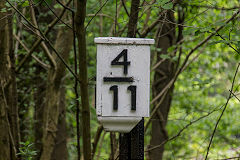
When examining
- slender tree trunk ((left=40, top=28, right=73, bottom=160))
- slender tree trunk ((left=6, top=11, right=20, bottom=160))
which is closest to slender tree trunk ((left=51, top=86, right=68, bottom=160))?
slender tree trunk ((left=40, top=28, right=73, bottom=160))

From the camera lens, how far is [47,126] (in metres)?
3.04

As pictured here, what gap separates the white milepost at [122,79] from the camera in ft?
5.45

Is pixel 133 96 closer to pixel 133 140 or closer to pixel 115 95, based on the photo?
pixel 115 95

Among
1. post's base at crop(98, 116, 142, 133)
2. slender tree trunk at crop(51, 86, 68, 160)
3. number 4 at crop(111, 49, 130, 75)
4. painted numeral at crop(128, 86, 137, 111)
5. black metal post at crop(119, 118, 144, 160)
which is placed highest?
number 4 at crop(111, 49, 130, 75)

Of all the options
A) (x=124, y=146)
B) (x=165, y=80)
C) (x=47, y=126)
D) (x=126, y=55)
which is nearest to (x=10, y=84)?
(x=47, y=126)

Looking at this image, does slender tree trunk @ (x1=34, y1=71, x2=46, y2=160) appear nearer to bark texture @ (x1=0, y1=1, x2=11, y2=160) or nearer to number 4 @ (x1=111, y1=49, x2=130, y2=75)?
bark texture @ (x1=0, y1=1, x2=11, y2=160)

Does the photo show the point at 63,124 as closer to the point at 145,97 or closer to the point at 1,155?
the point at 1,155

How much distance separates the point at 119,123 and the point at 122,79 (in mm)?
225

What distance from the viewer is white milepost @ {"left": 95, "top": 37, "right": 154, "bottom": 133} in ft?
5.45

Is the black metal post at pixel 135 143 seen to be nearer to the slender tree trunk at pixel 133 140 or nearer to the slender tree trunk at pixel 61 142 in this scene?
the slender tree trunk at pixel 133 140

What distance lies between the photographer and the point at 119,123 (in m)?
1.71

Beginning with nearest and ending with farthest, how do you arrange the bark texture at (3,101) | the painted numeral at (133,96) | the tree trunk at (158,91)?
1. the painted numeral at (133,96)
2. the bark texture at (3,101)
3. the tree trunk at (158,91)

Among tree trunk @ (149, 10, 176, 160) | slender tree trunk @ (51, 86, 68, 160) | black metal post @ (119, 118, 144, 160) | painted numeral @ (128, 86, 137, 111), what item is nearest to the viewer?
painted numeral @ (128, 86, 137, 111)

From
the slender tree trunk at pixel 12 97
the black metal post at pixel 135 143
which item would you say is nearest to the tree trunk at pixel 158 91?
the slender tree trunk at pixel 12 97
